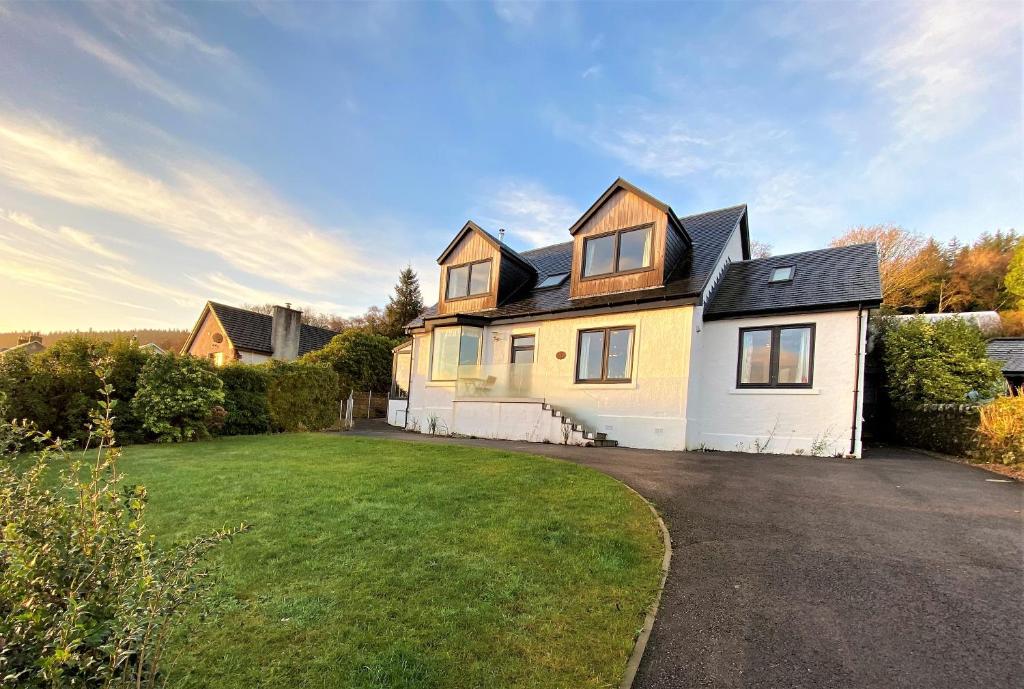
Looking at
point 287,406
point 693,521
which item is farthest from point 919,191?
point 287,406

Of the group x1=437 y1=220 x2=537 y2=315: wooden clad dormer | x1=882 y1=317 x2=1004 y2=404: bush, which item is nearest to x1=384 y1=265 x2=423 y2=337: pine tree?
x1=437 y1=220 x2=537 y2=315: wooden clad dormer

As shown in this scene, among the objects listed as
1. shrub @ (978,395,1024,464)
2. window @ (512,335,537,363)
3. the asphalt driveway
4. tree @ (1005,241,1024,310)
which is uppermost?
tree @ (1005,241,1024,310)

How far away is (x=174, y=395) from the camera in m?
13.6

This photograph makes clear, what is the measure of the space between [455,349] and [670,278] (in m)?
8.01

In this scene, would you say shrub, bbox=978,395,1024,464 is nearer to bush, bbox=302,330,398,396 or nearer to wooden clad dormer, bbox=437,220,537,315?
wooden clad dormer, bbox=437,220,537,315

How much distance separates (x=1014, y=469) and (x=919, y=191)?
13.1 meters

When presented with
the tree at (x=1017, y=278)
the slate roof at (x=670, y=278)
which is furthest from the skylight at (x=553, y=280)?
the tree at (x=1017, y=278)

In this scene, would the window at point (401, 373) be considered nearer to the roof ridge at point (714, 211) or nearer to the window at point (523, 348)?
the window at point (523, 348)

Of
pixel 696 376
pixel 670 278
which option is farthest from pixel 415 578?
pixel 670 278

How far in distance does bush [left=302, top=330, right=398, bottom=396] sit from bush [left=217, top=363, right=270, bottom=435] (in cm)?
1220

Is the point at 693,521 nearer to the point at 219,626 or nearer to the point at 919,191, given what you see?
the point at 219,626

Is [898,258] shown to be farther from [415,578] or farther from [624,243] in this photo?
[415,578]

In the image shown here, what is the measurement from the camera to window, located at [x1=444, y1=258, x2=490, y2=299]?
62.0ft

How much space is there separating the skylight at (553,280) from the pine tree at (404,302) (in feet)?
81.6
